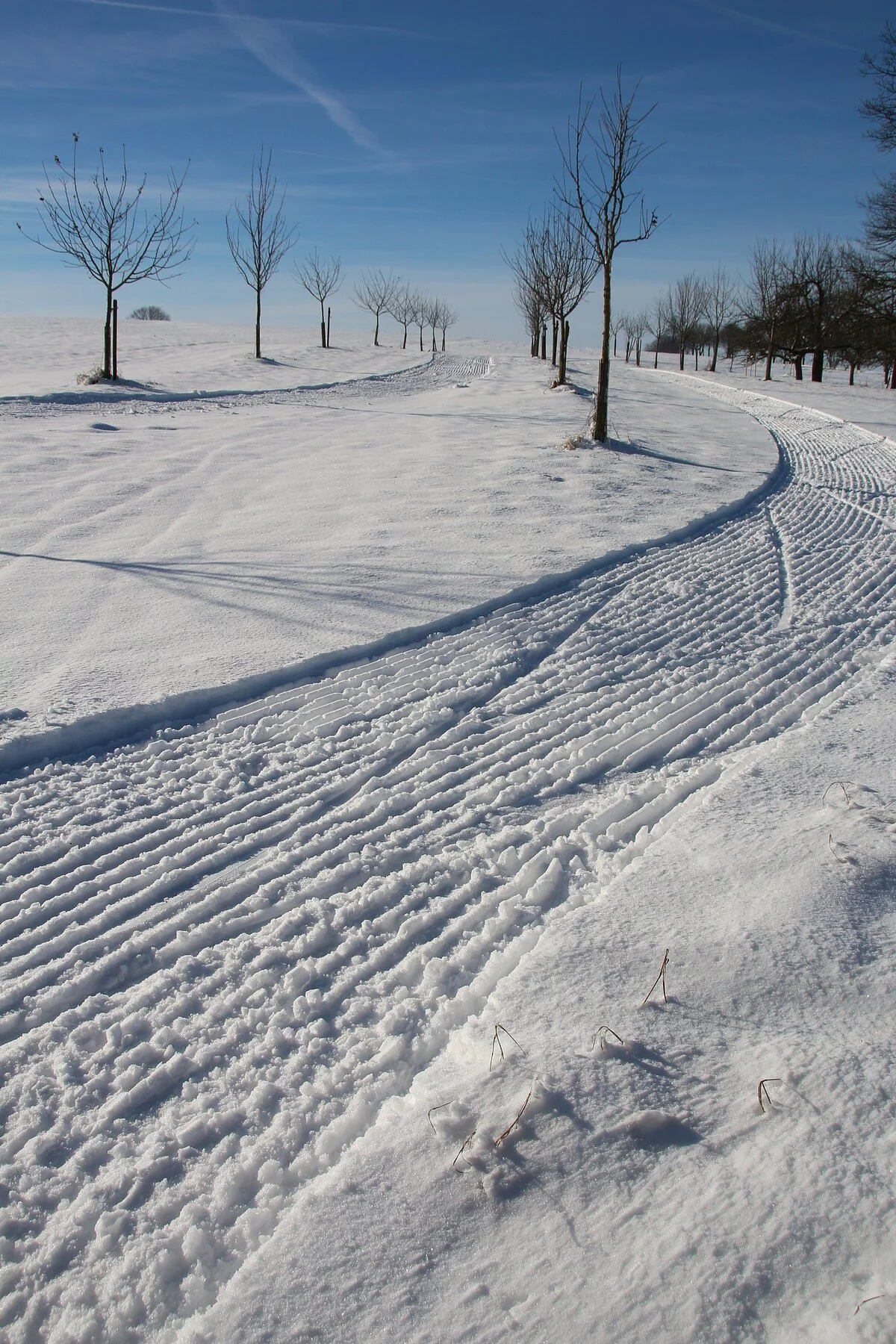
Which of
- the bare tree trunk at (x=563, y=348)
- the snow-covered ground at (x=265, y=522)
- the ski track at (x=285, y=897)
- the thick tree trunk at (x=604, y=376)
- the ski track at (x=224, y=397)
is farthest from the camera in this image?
the bare tree trunk at (x=563, y=348)

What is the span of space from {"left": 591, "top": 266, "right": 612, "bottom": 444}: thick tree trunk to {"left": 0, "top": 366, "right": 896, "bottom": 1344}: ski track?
8326 mm

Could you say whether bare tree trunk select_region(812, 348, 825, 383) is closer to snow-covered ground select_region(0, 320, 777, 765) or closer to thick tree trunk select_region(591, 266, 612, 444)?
snow-covered ground select_region(0, 320, 777, 765)

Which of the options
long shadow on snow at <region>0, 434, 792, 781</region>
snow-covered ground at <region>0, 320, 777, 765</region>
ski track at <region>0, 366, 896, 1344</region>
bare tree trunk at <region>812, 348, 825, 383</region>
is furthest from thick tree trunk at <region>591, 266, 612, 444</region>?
bare tree trunk at <region>812, 348, 825, 383</region>

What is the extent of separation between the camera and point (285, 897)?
10.1 ft

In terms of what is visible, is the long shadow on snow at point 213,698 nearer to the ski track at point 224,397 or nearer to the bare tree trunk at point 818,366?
the ski track at point 224,397

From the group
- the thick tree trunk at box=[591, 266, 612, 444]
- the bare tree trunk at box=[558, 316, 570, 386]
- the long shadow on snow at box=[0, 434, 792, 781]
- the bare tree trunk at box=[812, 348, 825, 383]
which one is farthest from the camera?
the bare tree trunk at box=[812, 348, 825, 383]

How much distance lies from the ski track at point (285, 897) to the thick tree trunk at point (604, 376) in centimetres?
833

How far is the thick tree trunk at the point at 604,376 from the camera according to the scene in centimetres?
1269

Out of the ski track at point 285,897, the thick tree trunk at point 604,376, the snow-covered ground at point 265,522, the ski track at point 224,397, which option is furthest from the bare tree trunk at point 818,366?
the ski track at point 285,897

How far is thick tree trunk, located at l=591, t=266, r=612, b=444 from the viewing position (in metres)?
12.7

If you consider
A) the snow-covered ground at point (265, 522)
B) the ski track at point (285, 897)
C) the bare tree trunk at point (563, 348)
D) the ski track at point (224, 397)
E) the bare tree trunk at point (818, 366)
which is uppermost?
the bare tree trunk at point (818, 366)

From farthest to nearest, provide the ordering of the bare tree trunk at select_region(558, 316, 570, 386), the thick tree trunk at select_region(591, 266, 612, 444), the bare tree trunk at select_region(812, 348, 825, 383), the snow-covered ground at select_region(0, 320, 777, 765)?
the bare tree trunk at select_region(812, 348, 825, 383)
the bare tree trunk at select_region(558, 316, 570, 386)
the thick tree trunk at select_region(591, 266, 612, 444)
the snow-covered ground at select_region(0, 320, 777, 765)

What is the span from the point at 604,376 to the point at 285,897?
12.1 metres

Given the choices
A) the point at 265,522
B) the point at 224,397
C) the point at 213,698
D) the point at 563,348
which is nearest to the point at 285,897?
the point at 213,698
